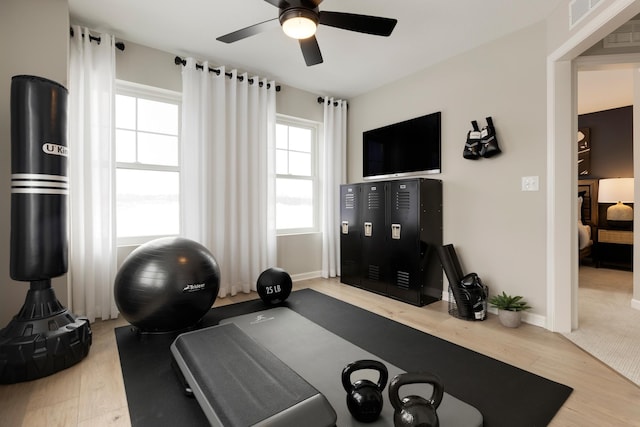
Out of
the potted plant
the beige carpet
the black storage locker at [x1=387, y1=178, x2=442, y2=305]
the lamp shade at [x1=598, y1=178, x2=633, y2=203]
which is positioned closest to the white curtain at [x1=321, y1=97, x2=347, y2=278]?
the black storage locker at [x1=387, y1=178, x2=442, y2=305]

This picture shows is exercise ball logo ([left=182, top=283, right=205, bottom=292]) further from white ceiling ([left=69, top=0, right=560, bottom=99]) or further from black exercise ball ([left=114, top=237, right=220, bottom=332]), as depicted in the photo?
white ceiling ([left=69, top=0, right=560, bottom=99])

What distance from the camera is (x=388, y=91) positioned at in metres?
3.95

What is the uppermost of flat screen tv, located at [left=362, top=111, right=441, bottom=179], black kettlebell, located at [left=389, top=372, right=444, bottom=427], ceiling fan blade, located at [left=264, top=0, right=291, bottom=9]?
ceiling fan blade, located at [left=264, top=0, right=291, bottom=9]

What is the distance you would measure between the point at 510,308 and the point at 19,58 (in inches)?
169

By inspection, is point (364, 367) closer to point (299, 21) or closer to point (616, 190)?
point (299, 21)

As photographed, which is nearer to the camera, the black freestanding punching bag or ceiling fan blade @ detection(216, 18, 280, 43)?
the black freestanding punching bag

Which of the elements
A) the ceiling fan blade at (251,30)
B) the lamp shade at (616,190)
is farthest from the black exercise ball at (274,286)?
the lamp shade at (616,190)

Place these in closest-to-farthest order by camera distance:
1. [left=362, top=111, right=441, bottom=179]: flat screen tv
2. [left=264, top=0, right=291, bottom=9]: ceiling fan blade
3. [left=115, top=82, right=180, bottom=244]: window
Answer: [left=264, top=0, right=291, bottom=9]: ceiling fan blade → [left=115, top=82, right=180, bottom=244]: window → [left=362, top=111, right=441, bottom=179]: flat screen tv

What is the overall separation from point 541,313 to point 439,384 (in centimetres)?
199

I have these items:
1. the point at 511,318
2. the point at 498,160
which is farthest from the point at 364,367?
the point at 498,160

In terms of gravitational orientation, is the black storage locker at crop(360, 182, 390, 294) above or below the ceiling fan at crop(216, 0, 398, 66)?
below

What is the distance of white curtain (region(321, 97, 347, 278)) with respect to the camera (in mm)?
4281

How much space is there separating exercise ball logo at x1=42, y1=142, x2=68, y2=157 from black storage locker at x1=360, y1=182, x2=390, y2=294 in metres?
2.82

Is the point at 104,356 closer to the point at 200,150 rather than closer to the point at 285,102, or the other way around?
the point at 200,150
